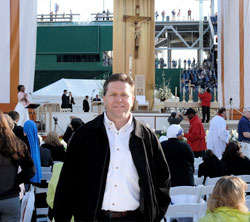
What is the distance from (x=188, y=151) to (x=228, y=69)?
14871 millimetres

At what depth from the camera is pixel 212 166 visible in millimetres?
6219

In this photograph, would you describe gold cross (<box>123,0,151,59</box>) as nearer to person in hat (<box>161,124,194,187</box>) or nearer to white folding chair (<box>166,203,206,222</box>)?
person in hat (<box>161,124,194,187</box>)

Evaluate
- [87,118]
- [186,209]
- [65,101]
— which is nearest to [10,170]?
[186,209]

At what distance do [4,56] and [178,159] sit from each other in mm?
10363

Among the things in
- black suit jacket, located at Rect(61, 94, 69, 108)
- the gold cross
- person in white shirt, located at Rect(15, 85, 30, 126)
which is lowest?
person in white shirt, located at Rect(15, 85, 30, 126)

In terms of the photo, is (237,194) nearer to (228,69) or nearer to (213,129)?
(213,129)

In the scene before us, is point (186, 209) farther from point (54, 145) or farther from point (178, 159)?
point (54, 145)

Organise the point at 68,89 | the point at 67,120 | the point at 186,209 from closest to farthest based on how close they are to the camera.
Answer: the point at 186,209 < the point at 67,120 < the point at 68,89

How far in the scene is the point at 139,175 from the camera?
2746 mm

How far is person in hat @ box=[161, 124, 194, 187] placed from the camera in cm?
534

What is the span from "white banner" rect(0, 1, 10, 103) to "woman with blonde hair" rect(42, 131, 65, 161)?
7492mm

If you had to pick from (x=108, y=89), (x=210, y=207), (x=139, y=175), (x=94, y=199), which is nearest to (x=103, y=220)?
(x=94, y=199)

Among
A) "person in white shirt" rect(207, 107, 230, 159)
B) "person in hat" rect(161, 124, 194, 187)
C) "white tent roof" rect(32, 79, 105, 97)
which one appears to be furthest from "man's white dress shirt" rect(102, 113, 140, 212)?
"white tent roof" rect(32, 79, 105, 97)

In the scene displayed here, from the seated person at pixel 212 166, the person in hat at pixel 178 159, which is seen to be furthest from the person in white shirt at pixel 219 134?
the person in hat at pixel 178 159
